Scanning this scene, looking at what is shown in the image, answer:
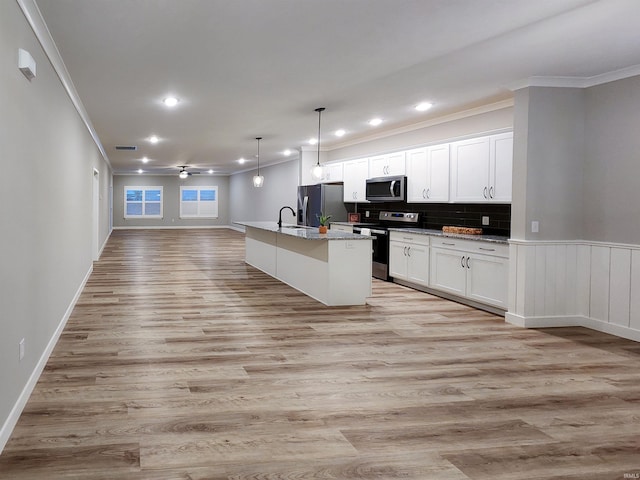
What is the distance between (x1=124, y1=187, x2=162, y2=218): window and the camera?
2191cm

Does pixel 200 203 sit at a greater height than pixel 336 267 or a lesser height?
greater

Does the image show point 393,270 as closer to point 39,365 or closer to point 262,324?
point 262,324

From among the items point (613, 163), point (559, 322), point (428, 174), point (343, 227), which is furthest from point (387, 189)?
point (613, 163)

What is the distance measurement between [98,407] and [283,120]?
5.43 meters

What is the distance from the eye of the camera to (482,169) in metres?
6.42

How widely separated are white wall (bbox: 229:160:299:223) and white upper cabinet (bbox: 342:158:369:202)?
3253 mm

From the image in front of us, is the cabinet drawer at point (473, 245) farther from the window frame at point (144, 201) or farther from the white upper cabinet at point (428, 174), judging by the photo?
the window frame at point (144, 201)

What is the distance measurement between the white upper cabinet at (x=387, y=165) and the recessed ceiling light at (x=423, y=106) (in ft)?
4.51

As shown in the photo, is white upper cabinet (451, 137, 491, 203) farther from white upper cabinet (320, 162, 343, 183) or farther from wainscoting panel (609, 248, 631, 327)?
white upper cabinet (320, 162, 343, 183)

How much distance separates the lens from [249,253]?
34.7ft

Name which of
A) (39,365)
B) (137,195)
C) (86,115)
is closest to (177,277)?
(86,115)

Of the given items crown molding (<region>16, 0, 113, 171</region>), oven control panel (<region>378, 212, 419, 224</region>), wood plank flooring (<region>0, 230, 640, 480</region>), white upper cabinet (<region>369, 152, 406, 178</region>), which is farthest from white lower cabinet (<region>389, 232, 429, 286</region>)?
crown molding (<region>16, 0, 113, 171</region>)

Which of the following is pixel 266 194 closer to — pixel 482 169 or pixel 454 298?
pixel 454 298

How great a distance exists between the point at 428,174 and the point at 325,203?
117 inches
